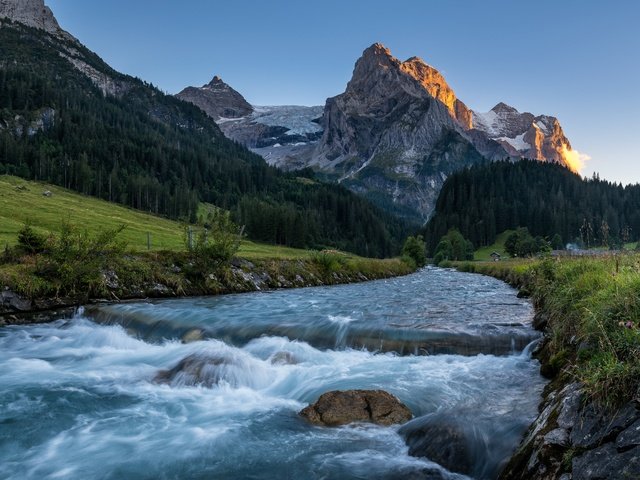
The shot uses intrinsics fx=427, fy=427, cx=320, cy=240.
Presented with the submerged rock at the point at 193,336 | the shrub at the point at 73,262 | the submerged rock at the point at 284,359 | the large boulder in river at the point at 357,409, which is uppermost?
the shrub at the point at 73,262

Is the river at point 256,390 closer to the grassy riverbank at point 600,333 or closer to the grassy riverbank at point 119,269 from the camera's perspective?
the grassy riverbank at point 600,333

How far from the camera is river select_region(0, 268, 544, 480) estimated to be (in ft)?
33.6

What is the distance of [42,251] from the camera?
105 feet

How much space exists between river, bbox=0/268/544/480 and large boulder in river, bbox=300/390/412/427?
1.30 ft

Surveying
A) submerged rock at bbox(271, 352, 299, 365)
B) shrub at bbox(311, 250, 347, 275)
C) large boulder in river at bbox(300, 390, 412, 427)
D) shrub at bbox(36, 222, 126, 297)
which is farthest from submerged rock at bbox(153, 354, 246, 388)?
shrub at bbox(311, 250, 347, 275)

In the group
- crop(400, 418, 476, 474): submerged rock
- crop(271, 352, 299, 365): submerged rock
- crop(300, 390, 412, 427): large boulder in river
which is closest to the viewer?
crop(400, 418, 476, 474): submerged rock

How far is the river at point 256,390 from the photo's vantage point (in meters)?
10.2

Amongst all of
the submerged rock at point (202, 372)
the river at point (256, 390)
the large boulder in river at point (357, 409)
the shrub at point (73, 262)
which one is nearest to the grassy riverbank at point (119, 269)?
the shrub at point (73, 262)

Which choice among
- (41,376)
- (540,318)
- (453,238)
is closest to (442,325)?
(540,318)

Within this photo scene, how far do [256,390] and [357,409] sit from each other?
5.05 meters

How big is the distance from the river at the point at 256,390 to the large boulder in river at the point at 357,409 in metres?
0.39

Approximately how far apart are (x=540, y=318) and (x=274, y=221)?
12333 centimetres

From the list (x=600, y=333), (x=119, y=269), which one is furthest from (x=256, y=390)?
(x=119, y=269)

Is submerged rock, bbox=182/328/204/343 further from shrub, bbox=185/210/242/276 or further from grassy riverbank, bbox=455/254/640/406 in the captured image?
shrub, bbox=185/210/242/276
